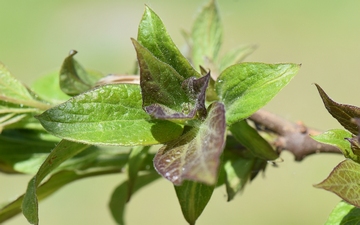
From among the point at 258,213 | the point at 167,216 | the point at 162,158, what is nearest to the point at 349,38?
the point at 258,213

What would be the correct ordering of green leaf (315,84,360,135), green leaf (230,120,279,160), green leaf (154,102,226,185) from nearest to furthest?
green leaf (154,102,226,185), green leaf (315,84,360,135), green leaf (230,120,279,160)

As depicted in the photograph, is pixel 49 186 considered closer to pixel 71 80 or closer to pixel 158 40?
pixel 71 80

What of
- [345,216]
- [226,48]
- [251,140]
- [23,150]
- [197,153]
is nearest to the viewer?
[197,153]

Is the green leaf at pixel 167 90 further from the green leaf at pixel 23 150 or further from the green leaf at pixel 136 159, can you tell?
the green leaf at pixel 23 150

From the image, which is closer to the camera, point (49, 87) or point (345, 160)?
point (345, 160)

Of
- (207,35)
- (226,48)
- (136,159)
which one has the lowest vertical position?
(226,48)

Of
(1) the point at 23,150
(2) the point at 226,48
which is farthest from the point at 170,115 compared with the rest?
(2) the point at 226,48

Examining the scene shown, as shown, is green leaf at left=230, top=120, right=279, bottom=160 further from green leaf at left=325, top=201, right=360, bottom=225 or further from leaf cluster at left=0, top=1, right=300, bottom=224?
green leaf at left=325, top=201, right=360, bottom=225

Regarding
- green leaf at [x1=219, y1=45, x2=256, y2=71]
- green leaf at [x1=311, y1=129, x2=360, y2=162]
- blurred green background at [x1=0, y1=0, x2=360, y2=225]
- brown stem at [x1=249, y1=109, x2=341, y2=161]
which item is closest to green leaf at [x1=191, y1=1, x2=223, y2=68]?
green leaf at [x1=219, y1=45, x2=256, y2=71]
